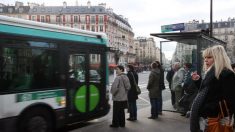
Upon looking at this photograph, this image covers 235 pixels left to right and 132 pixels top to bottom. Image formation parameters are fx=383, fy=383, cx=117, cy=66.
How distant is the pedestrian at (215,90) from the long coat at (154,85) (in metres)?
7.16

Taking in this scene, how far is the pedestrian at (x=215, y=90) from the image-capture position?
4.01m

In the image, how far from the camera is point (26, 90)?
788 centimetres

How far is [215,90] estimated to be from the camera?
403 centimetres

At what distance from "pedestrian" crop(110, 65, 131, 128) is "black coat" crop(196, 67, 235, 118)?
5.62 metres

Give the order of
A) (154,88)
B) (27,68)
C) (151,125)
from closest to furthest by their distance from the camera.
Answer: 1. (27,68)
2. (151,125)
3. (154,88)

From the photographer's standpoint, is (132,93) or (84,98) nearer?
(84,98)

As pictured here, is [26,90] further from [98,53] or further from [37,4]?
[37,4]

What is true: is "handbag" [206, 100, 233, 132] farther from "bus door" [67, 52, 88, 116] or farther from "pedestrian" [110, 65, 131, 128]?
"pedestrian" [110, 65, 131, 128]

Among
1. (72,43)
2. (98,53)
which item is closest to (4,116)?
(72,43)

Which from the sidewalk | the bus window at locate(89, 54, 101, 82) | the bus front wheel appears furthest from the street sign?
the bus front wheel

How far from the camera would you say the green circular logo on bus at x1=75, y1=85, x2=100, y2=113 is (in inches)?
374

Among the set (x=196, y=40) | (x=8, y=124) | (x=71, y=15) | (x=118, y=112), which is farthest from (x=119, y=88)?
(x=71, y=15)

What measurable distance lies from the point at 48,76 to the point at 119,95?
1.99 meters

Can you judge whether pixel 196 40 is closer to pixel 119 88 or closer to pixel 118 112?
pixel 119 88
